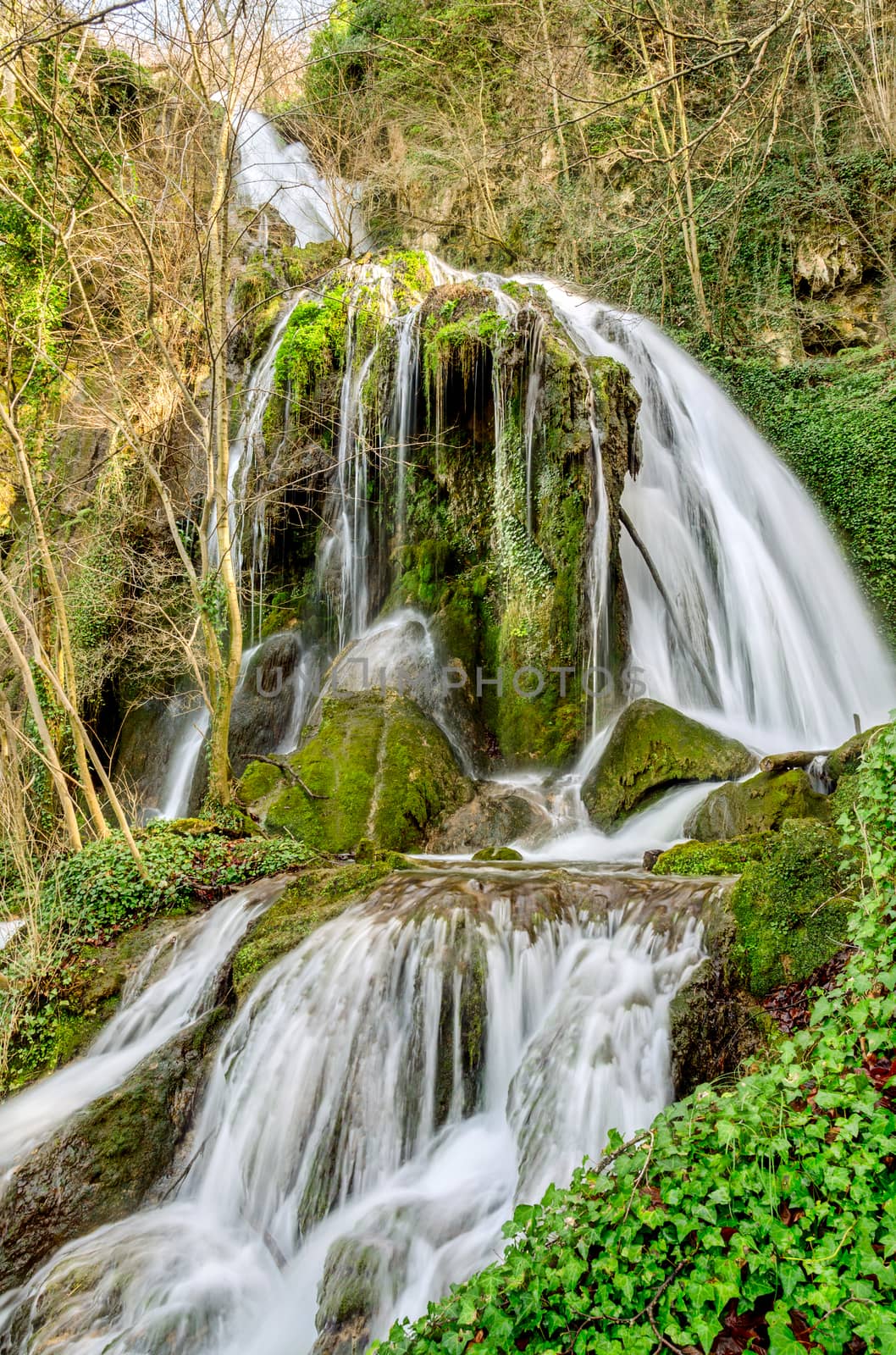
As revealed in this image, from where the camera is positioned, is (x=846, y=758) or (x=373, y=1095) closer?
(x=373, y=1095)

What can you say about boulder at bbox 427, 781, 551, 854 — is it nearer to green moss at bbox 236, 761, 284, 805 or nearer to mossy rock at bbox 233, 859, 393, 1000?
green moss at bbox 236, 761, 284, 805

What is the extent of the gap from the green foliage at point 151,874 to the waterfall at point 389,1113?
6.80ft

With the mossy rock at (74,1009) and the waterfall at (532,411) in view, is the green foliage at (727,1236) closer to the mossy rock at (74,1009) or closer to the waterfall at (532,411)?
the mossy rock at (74,1009)

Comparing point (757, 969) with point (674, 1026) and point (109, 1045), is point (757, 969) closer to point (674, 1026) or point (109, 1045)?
point (674, 1026)

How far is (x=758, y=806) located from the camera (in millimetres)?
6828

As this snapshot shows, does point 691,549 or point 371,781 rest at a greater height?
point 691,549

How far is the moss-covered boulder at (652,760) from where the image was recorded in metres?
8.46

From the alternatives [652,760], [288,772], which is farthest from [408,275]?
[652,760]

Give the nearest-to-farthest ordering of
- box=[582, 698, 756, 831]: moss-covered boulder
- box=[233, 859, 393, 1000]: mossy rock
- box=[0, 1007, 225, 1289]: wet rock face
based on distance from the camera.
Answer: box=[0, 1007, 225, 1289]: wet rock face
box=[233, 859, 393, 1000]: mossy rock
box=[582, 698, 756, 831]: moss-covered boulder

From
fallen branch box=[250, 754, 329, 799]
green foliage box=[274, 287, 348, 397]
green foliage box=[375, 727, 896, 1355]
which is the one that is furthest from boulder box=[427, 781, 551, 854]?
green foliage box=[274, 287, 348, 397]

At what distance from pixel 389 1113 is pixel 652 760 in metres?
5.20

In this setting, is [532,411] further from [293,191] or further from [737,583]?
[293,191]

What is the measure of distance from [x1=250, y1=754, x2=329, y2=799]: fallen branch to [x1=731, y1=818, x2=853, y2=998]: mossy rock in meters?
5.42

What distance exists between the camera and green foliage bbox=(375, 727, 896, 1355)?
2254 mm
